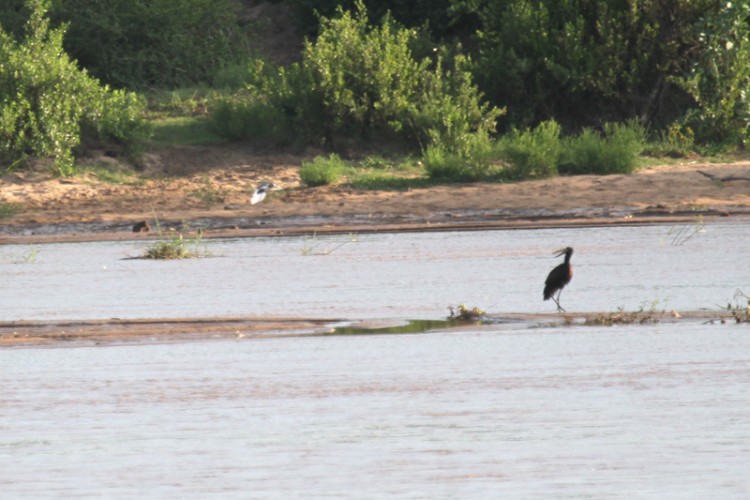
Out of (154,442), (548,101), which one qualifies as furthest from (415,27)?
(154,442)

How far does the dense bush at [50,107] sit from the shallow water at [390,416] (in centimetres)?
1279

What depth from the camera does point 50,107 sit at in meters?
22.4

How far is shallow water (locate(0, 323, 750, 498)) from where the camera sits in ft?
19.8

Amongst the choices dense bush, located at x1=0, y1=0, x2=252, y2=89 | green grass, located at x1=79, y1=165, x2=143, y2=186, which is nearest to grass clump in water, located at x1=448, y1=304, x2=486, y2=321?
green grass, located at x1=79, y1=165, x2=143, y2=186

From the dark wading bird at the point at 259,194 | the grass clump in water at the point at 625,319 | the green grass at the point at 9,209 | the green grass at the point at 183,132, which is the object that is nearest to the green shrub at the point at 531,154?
the dark wading bird at the point at 259,194

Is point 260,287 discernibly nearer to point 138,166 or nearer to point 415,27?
point 138,166

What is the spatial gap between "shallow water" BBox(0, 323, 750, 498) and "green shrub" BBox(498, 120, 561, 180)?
12.1 meters

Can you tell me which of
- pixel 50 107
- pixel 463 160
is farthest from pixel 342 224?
pixel 50 107

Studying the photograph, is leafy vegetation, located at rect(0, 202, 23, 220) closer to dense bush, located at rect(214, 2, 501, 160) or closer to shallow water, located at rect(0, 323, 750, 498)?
dense bush, located at rect(214, 2, 501, 160)

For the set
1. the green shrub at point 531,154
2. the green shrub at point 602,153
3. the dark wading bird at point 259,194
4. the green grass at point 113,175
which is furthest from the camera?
the green grass at point 113,175

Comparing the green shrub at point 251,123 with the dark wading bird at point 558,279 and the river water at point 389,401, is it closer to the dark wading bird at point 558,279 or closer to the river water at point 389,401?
the river water at point 389,401

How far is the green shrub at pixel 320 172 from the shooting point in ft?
72.6

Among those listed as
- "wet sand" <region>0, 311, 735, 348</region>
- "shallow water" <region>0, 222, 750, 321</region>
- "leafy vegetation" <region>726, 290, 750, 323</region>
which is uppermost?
"leafy vegetation" <region>726, 290, 750, 323</region>

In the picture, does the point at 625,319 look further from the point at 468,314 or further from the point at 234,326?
the point at 234,326
